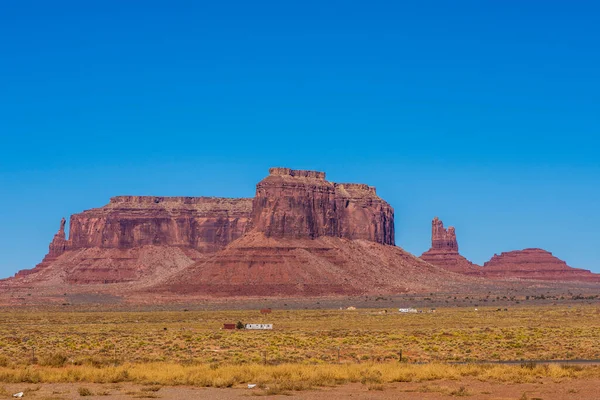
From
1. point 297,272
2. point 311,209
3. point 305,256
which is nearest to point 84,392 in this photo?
point 297,272

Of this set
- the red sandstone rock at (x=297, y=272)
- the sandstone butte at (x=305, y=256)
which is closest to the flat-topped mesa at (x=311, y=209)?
the sandstone butte at (x=305, y=256)

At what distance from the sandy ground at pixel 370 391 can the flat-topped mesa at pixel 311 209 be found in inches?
5342

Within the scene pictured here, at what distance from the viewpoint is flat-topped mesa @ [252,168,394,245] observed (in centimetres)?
17100

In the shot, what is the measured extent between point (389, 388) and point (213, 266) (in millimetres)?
127052

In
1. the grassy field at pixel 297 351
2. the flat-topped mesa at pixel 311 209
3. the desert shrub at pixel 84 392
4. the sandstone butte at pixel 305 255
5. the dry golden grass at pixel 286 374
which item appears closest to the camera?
Result: the desert shrub at pixel 84 392

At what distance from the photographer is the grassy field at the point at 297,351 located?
1393 inches

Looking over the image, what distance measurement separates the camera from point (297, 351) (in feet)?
154

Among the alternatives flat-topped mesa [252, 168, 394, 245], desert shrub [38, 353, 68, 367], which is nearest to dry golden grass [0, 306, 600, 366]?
desert shrub [38, 353, 68, 367]

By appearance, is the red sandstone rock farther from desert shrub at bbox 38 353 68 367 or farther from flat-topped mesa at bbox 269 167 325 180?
desert shrub at bbox 38 353 68 367

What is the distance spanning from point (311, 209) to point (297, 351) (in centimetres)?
13033

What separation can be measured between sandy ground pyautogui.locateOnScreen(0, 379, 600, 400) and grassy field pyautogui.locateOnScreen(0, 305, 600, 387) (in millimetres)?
1020

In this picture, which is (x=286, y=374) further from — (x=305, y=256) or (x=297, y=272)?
(x=305, y=256)

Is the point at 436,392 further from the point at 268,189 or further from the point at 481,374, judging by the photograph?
the point at 268,189

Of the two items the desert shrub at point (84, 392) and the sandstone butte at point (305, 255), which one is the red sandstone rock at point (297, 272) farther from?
the desert shrub at point (84, 392)
